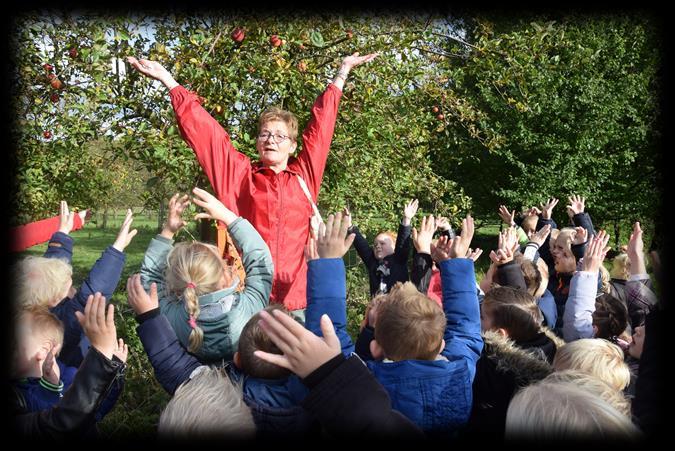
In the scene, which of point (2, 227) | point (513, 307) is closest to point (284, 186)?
point (513, 307)

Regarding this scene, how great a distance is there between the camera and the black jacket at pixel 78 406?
4.65 feet

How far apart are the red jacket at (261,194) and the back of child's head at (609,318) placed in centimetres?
143

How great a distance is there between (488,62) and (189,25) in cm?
Result: 234

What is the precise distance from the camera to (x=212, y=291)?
6.62 ft

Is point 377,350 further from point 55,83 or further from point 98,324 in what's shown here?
point 55,83

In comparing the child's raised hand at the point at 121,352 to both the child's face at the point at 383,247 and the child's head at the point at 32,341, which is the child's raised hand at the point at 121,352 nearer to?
the child's head at the point at 32,341

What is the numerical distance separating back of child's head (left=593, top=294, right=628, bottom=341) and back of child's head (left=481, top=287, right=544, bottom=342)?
458 millimetres

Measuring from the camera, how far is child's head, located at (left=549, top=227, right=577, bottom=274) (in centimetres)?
371

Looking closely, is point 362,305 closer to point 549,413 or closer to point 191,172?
point 191,172

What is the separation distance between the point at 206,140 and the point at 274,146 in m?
0.32

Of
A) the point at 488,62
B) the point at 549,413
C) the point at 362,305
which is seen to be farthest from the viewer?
the point at 362,305

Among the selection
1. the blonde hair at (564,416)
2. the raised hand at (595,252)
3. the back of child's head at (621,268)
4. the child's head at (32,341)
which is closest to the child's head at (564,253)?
the back of child's head at (621,268)

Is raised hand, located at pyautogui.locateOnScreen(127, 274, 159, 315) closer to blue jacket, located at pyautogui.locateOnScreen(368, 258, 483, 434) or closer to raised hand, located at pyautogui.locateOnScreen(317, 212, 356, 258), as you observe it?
raised hand, located at pyautogui.locateOnScreen(317, 212, 356, 258)

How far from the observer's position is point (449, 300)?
6.46ft
